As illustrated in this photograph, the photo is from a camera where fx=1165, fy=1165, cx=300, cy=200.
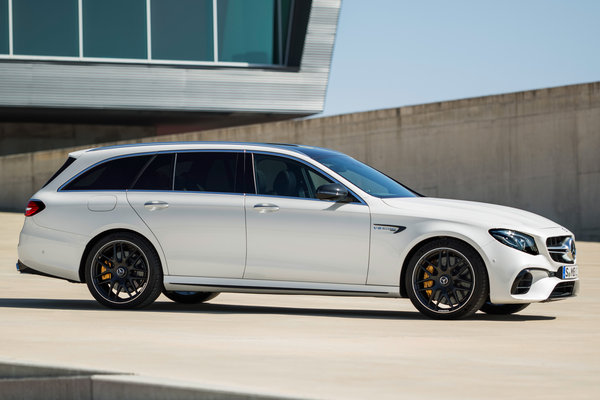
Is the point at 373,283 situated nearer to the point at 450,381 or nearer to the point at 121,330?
the point at 121,330

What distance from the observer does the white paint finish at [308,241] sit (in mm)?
10203

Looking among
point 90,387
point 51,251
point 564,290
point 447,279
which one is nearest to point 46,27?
point 51,251

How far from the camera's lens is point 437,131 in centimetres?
2477

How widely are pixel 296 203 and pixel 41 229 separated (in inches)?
105

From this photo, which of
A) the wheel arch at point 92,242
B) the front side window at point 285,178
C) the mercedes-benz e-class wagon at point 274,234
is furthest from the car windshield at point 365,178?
the wheel arch at point 92,242

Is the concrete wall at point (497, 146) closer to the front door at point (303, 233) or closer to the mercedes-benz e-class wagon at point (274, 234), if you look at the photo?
the mercedes-benz e-class wagon at point (274, 234)

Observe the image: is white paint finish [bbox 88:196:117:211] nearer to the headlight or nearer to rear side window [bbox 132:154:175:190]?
rear side window [bbox 132:154:175:190]

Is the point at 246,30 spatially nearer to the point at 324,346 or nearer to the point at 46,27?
the point at 46,27

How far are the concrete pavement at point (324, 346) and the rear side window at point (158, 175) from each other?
1.19 meters

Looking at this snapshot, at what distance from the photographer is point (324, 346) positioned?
25.9ft

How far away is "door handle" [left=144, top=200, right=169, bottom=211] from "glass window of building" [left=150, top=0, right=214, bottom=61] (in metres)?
27.2

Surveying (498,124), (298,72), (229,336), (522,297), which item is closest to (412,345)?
(229,336)

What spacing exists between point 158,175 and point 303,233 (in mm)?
1712

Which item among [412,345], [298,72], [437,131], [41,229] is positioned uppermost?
[298,72]
